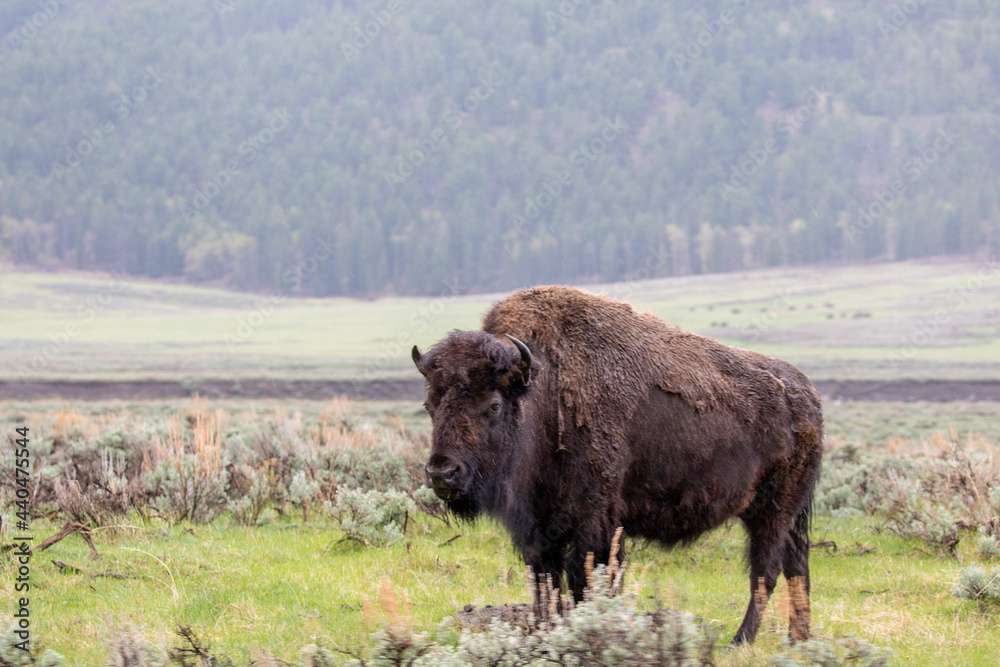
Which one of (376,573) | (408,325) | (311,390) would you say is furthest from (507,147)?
(376,573)

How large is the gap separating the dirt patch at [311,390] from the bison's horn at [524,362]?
1097 inches

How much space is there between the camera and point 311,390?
115 ft

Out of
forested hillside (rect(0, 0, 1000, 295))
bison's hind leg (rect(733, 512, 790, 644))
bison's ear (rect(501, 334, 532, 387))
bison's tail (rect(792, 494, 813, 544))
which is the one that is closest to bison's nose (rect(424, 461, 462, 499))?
bison's ear (rect(501, 334, 532, 387))

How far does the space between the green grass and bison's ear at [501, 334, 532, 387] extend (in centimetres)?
123

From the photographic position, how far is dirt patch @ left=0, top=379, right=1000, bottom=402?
104 ft

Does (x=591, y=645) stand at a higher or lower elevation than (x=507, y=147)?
lower

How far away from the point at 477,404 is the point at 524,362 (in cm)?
36

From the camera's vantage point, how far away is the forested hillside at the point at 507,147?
107 m

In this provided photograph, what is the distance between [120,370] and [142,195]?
111087 mm

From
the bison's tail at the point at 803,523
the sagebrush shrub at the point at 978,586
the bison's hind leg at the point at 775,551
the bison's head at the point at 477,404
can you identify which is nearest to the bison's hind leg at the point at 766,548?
the bison's hind leg at the point at 775,551

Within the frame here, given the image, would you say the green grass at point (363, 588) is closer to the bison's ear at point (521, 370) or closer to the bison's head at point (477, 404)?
the bison's head at point (477, 404)

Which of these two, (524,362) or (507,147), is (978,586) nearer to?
(524,362)

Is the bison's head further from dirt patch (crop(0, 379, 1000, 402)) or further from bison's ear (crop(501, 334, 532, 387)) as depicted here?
dirt patch (crop(0, 379, 1000, 402))

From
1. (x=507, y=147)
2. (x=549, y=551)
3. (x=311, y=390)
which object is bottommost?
(x=311, y=390)
